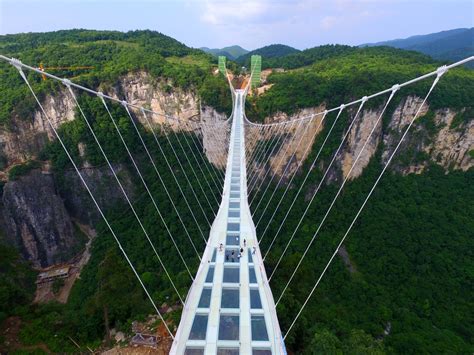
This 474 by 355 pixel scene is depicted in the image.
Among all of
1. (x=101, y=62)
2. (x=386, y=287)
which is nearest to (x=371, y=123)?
(x=386, y=287)

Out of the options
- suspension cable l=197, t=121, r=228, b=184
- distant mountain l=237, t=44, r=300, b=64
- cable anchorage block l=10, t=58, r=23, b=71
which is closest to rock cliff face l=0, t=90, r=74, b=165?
suspension cable l=197, t=121, r=228, b=184

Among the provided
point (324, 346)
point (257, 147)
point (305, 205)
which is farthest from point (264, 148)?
point (324, 346)

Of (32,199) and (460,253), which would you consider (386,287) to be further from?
(32,199)

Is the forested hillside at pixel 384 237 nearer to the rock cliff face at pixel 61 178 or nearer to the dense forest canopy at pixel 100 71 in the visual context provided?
the dense forest canopy at pixel 100 71

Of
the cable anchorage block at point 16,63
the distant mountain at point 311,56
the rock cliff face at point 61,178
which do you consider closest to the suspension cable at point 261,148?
the rock cliff face at point 61,178

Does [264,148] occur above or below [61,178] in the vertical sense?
above

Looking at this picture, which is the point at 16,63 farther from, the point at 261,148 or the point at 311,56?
the point at 311,56
